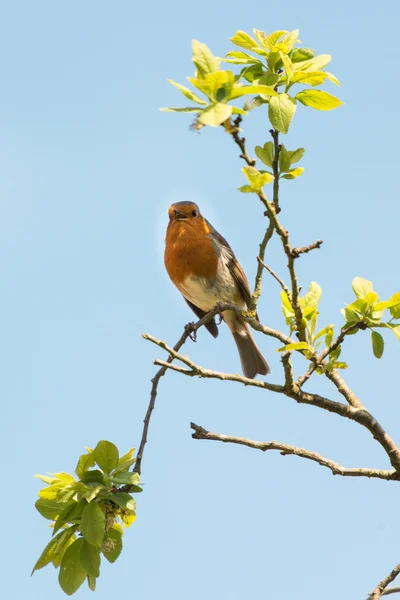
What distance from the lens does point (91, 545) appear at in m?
3.13

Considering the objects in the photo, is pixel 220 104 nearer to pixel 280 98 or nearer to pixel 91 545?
pixel 280 98

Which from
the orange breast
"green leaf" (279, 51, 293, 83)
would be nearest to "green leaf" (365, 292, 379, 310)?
"green leaf" (279, 51, 293, 83)

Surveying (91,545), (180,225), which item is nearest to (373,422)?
(91,545)

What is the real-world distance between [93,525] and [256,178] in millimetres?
1451

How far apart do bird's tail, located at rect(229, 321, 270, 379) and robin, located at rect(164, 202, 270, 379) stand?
556 millimetres

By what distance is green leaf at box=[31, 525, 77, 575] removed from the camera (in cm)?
312

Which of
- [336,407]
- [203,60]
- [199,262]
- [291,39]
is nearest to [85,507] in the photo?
[336,407]

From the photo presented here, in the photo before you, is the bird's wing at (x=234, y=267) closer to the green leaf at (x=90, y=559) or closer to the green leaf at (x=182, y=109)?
the green leaf at (x=90, y=559)

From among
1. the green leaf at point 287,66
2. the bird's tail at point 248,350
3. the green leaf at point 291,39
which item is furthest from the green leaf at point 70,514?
the bird's tail at point 248,350

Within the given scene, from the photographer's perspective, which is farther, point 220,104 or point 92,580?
point 92,580

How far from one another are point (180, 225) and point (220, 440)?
490 centimetres

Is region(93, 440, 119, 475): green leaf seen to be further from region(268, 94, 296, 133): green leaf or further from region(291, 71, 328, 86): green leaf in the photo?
region(291, 71, 328, 86): green leaf

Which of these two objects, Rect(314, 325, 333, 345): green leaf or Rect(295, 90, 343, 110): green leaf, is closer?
Rect(295, 90, 343, 110): green leaf

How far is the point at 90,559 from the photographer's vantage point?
312 cm
